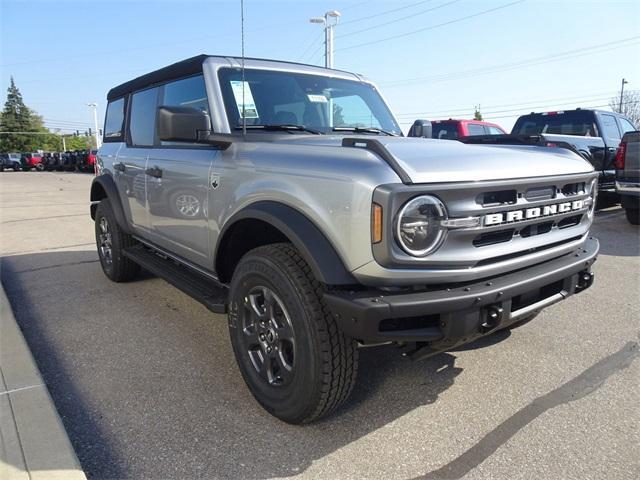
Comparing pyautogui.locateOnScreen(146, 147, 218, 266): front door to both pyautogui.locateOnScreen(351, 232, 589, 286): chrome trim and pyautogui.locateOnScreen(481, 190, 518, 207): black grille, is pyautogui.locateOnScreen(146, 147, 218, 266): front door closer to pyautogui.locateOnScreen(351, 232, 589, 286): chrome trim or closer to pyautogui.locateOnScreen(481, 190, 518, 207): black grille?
pyautogui.locateOnScreen(351, 232, 589, 286): chrome trim

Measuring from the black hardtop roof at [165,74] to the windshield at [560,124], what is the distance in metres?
7.93

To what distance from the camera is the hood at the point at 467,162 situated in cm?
212

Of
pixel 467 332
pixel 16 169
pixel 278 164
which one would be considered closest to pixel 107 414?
pixel 278 164

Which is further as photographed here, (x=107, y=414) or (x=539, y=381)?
(x=539, y=381)

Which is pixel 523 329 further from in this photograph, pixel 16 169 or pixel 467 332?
pixel 16 169

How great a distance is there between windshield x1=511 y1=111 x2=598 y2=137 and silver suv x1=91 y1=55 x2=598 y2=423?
26.7ft

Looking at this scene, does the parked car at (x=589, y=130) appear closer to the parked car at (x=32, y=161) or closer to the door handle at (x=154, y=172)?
the door handle at (x=154, y=172)

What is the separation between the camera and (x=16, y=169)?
45.8 meters

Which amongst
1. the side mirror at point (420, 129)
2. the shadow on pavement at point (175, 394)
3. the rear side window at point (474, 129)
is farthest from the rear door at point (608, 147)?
the shadow on pavement at point (175, 394)

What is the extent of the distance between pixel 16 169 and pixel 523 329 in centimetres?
5238

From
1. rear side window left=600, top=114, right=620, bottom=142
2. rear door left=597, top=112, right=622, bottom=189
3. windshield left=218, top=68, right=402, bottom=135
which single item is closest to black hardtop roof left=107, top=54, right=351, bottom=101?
windshield left=218, top=68, right=402, bottom=135

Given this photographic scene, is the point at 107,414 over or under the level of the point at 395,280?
under

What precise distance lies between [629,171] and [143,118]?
762cm

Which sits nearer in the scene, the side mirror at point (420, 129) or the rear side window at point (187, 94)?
the rear side window at point (187, 94)
